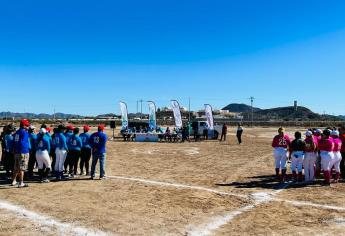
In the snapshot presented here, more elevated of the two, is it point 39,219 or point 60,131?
point 60,131

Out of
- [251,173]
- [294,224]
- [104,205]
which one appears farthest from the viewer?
[251,173]

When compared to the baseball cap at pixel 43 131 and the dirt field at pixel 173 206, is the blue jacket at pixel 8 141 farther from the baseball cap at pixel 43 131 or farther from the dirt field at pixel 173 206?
the dirt field at pixel 173 206

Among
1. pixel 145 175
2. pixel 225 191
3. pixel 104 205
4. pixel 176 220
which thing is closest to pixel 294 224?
pixel 176 220

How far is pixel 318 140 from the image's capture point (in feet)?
46.1

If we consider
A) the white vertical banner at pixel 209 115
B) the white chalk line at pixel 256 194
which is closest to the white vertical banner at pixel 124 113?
the white vertical banner at pixel 209 115

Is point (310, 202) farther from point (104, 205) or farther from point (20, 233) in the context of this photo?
point (20, 233)

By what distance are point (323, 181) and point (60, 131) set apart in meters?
9.08

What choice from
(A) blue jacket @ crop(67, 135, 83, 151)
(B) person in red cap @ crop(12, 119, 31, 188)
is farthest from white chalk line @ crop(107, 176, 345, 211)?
(B) person in red cap @ crop(12, 119, 31, 188)

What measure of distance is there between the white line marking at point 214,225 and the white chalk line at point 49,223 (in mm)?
1739

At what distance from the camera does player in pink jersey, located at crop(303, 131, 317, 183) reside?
1355 centimetres

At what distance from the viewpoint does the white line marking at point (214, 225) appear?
311 inches

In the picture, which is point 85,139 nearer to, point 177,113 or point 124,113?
point 124,113

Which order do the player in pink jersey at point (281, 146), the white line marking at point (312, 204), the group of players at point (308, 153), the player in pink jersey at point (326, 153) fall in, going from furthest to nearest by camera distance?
1. the player in pink jersey at point (281, 146)
2. the group of players at point (308, 153)
3. the player in pink jersey at point (326, 153)
4. the white line marking at point (312, 204)

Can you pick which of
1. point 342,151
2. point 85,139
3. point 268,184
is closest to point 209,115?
point 342,151
